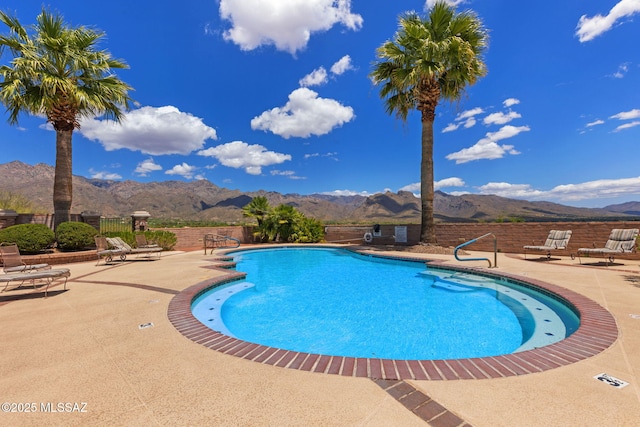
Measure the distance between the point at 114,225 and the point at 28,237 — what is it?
4.10 m

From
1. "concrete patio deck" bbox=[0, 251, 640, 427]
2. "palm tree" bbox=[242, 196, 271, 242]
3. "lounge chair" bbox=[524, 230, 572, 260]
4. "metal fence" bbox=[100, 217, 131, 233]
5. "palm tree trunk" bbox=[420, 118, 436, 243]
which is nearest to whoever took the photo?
"concrete patio deck" bbox=[0, 251, 640, 427]

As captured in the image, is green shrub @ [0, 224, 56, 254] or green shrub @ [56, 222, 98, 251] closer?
green shrub @ [0, 224, 56, 254]

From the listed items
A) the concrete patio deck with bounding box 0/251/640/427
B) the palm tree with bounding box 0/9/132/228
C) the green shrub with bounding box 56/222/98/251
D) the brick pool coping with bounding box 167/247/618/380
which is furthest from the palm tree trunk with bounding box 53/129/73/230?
the brick pool coping with bounding box 167/247/618/380

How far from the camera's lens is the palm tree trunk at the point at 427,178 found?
13.5 meters

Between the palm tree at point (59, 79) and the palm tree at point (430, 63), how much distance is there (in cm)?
1231

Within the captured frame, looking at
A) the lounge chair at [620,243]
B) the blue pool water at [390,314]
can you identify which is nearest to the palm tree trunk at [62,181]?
the blue pool water at [390,314]

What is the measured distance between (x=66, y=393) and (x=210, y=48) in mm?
21420

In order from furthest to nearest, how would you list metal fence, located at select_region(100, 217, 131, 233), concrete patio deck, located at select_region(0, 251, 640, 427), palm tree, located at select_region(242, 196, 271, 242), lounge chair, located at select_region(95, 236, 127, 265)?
palm tree, located at select_region(242, 196, 271, 242) → metal fence, located at select_region(100, 217, 131, 233) → lounge chair, located at select_region(95, 236, 127, 265) → concrete patio deck, located at select_region(0, 251, 640, 427)

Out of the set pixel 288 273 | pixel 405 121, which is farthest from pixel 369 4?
pixel 288 273

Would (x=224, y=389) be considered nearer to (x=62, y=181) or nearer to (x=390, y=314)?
(x=390, y=314)

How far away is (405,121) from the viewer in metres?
15.0

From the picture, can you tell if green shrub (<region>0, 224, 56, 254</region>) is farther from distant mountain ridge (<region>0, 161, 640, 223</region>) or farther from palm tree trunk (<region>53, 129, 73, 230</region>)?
distant mountain ridge (<region>0, 161, 640, 223</region>)

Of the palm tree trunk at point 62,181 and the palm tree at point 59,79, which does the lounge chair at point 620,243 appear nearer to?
the palm tree at point 59,79

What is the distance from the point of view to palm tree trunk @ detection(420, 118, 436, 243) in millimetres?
13531
